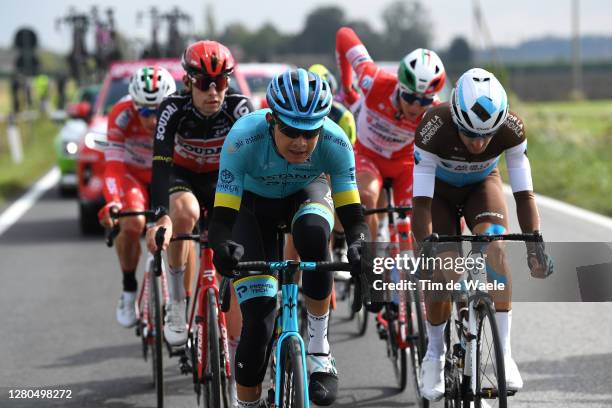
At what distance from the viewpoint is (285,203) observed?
5730 millimetres

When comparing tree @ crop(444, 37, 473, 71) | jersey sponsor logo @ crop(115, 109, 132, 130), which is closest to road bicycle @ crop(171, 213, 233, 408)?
jersey sponsor logo @ crop(115, 109, 132, 130)

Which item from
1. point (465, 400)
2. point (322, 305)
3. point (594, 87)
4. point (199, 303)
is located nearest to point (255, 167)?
point (322, 305)

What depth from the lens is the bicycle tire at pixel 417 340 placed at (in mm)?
6662

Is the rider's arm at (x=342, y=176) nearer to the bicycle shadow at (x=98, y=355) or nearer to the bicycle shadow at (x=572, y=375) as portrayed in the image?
the bicycle shadow at (x=572, y=375)

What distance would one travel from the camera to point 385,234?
30.6 ft

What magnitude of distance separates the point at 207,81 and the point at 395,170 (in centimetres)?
189

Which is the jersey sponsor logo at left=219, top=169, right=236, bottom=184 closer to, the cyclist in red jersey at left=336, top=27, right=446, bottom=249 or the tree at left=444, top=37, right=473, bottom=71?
the cyclist in red jersey at left=336, top=27, right=446, bottom=249

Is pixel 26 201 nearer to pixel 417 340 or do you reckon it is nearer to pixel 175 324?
pixel 175 324

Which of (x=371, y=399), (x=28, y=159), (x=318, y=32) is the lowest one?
(x=371, y=399)

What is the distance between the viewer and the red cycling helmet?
22.3 feet

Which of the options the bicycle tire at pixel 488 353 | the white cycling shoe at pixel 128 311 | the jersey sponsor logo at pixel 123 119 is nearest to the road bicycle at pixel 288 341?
the bicycle tire at pixel 488 353

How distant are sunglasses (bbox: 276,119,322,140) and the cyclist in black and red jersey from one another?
1518mm

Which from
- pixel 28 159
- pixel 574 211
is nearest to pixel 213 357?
pixel 574 211

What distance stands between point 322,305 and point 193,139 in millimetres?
2011
